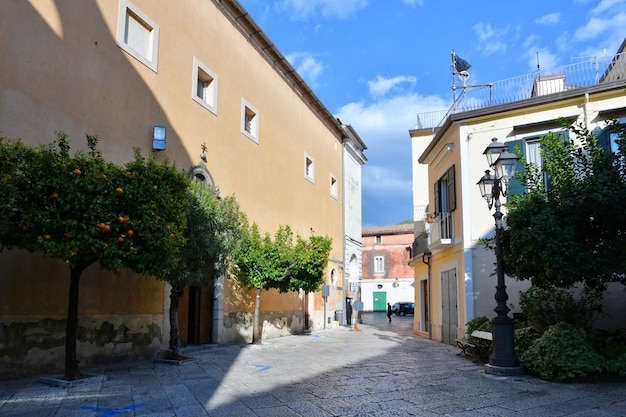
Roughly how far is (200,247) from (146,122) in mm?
3556

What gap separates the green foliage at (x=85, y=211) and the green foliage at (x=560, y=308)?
7877 mm

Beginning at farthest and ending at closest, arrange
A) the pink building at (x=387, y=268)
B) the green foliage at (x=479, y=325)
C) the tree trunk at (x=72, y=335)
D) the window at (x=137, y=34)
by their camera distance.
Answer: the pink building at (x=387, y=268) → the green foliage at (x=479, y=325) → the window at (x=137, y=34) → the tree trunk at (x=72, y=335)

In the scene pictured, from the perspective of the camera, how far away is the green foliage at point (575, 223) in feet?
27.1

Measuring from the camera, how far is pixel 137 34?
12078 millimetres

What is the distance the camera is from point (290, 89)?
70.3 ft

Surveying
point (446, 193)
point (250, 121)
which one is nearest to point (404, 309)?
point (446, 193)

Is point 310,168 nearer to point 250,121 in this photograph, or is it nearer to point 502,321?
point 250,121

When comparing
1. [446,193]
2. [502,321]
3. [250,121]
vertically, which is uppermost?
[250,121]

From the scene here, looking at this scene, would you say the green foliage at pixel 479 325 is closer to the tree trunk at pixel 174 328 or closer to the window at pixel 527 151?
the window at pixel 527 151

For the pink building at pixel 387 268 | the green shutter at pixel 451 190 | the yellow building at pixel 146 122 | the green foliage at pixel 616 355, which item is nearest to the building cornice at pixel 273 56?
the yellow building at pixel 146 122

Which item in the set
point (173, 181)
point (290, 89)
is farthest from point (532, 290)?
point (290, 89)

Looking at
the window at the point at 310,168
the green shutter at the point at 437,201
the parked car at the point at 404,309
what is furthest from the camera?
the parked car at the point at 404,309

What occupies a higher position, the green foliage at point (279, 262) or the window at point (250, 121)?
the window at point (250, 121)

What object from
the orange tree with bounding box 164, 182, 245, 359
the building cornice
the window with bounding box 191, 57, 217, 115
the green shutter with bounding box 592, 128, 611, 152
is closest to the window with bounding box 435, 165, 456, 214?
the green shutter with bounding box 592, 128, 611, 152
